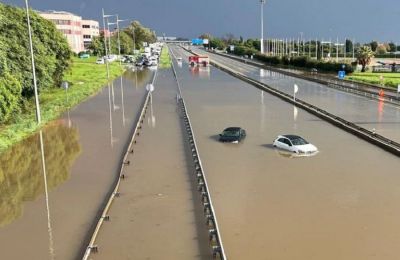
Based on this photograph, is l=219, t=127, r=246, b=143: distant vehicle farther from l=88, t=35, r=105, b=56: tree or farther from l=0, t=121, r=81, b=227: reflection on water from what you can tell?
l=88, t=35, r=105, b=56: tree

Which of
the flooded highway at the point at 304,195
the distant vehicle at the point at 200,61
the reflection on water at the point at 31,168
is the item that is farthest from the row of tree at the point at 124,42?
the flooded highway at the point at 304,195

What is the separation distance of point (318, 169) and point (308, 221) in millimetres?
→ 6523

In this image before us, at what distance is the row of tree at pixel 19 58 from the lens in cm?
3282

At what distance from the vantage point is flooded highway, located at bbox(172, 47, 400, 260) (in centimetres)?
1416

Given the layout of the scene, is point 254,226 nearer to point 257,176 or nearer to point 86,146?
point 257,176

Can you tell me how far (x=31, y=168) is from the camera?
23734mm

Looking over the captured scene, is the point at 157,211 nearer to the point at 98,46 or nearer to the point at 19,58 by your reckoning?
the point at 19,58

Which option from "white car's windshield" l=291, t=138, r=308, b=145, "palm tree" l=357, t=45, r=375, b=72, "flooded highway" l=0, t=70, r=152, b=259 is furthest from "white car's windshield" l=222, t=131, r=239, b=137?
"palm tree" l=357, t=45, r=375, b=72

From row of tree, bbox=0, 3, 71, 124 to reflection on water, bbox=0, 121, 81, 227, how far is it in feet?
12.0

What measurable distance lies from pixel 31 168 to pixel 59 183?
133 inches

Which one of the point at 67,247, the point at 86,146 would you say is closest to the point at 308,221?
the point at 67,247

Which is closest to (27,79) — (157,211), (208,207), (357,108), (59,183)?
(59,183)

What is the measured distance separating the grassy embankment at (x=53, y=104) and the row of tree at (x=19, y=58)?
1.03m

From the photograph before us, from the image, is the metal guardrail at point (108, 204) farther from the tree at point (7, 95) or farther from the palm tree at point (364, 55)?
the palm tree at point (364, 55)
